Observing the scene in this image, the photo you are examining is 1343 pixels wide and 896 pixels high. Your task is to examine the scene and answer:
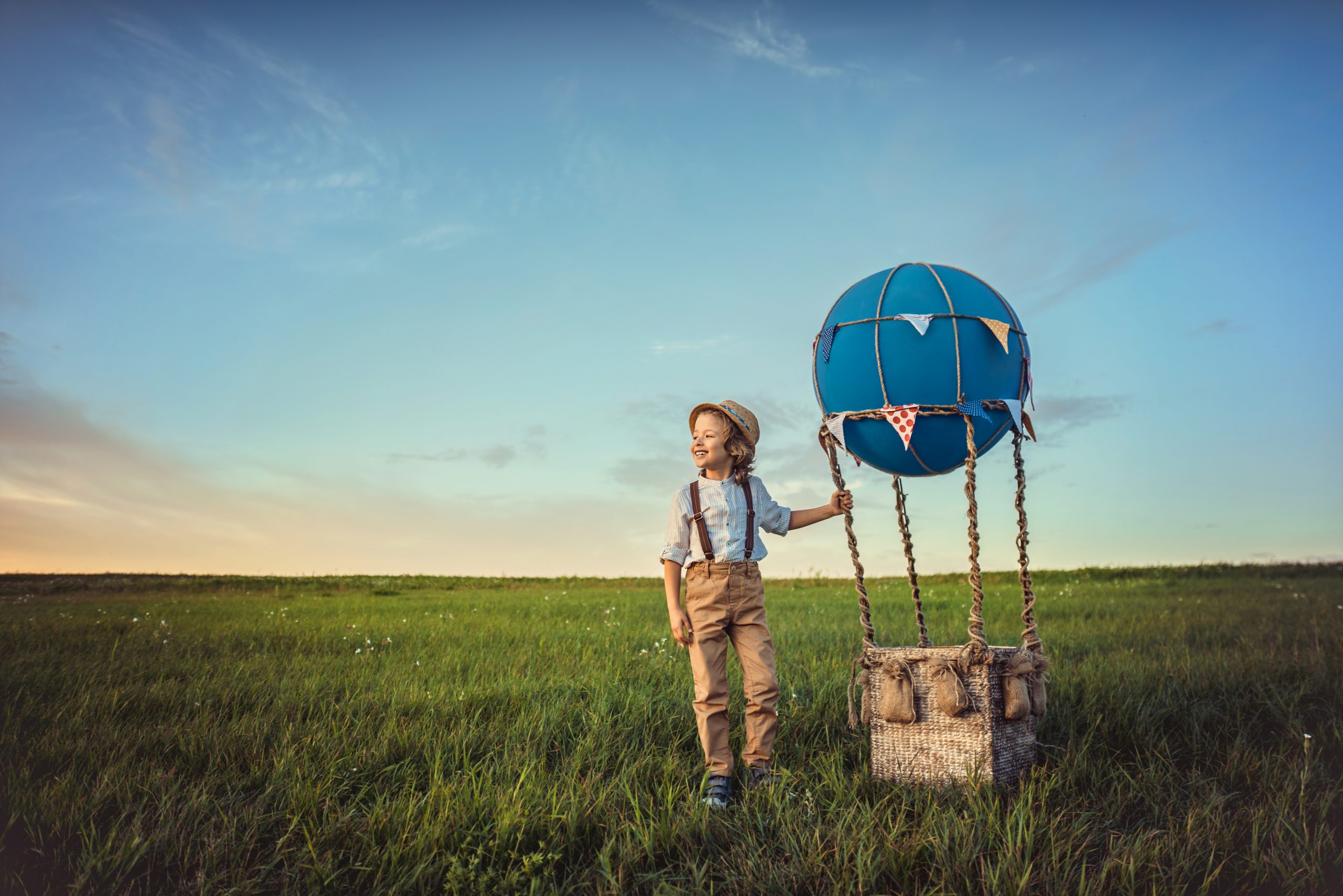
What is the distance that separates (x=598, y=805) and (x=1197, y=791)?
13.2 ft

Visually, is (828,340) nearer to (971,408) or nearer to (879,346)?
(879,346)

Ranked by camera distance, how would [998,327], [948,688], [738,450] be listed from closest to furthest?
[948,688] → [998,327] → [738,450]

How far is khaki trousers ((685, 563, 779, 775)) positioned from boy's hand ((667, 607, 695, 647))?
3 centimetres

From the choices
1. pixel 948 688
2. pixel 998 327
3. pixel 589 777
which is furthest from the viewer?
pixel 998 327

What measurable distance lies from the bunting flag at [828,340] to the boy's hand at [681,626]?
1.99 metres

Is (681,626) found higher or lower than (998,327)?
lower

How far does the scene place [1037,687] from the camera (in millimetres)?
5391

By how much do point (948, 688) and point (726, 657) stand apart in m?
1.40

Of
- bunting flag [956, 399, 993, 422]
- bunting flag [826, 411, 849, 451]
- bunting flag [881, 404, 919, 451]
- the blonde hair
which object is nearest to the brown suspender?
the blonde hair

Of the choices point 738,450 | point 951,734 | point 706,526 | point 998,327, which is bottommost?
point 951,734

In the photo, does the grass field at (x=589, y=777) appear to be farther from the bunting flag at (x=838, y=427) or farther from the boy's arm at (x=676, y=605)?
the bunting flag at (x=838, y=427)

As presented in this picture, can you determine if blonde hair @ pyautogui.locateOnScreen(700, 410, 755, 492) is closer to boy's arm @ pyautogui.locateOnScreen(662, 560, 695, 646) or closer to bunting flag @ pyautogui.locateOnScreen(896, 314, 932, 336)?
boy's arm @ pyautogui.locateOnScreen(662, 560, 695, 646)

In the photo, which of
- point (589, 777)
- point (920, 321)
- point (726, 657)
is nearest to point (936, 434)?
point (920, 321)

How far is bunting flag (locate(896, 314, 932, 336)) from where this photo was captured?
5133 mm
